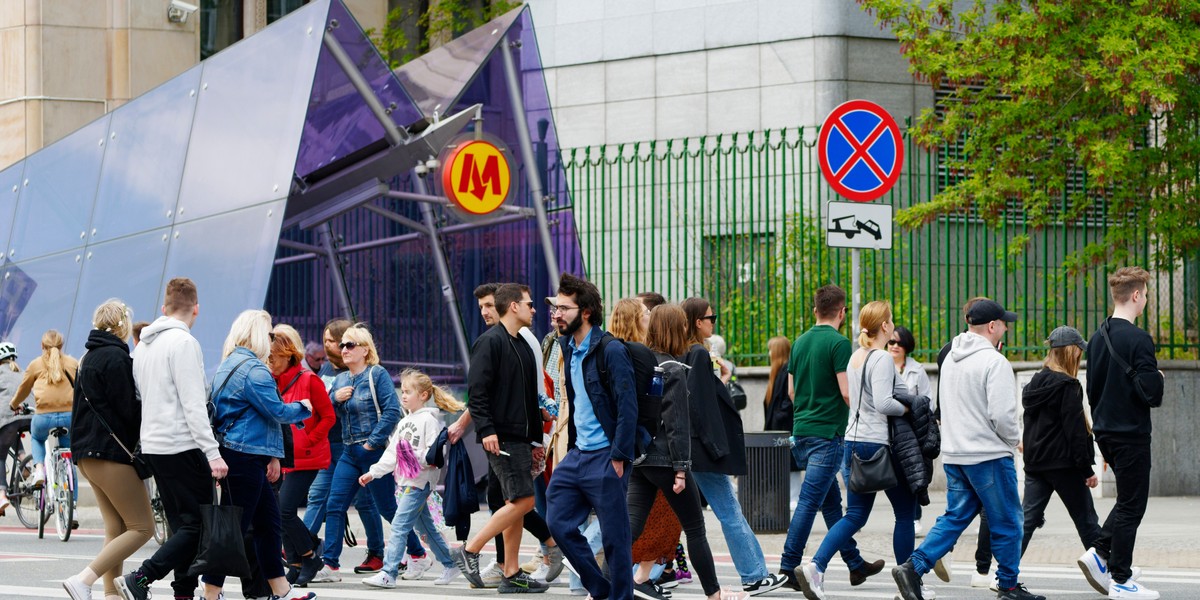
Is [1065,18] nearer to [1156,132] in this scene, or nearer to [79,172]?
[1156,132]

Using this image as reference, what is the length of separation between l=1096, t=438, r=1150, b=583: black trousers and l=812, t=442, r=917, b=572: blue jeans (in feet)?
3.70

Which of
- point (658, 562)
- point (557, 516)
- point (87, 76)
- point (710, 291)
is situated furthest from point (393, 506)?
point (87, 76)

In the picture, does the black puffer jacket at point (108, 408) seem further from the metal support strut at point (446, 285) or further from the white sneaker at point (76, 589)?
the metal support strut at point (446, 285)

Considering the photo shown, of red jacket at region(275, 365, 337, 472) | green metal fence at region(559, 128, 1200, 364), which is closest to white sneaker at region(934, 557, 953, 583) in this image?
red jacket at region(275, 365, 337, 472)

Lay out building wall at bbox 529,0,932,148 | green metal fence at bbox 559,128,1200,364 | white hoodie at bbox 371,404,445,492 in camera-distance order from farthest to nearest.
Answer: building wall at bbox 529,0,932,148 → green metal fence at bbox 559,128,1200,364 → white hoodie at bbox 371,404,445,492

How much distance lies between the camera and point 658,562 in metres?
11.1

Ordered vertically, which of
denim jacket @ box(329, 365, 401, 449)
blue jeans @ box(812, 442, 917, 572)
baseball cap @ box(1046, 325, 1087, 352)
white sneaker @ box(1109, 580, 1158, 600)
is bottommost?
white sneaker @ box(1109, 580, 1158, 600)

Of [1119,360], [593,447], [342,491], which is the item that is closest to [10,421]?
[342,491]

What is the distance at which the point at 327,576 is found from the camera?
12273mm

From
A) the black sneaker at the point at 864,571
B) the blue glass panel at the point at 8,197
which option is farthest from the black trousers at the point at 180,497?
the blue glass panel at the point at 8,197

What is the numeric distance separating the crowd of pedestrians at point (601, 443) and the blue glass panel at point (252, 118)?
14.1 ft

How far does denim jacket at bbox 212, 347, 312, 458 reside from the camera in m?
9.86

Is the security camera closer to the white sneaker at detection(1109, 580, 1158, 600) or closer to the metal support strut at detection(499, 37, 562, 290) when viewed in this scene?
the metal support strut at detection(499, 37, 562, 290)

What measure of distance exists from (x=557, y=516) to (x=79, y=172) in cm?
1206
